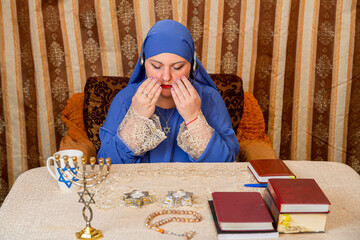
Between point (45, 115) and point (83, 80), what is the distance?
379 mm

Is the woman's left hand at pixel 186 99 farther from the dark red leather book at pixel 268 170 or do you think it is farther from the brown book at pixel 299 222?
the brown book at pixel 299 222

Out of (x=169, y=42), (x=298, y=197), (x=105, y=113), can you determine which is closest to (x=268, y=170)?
(x=298, y=197)

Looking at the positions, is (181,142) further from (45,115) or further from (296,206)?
(45,115)

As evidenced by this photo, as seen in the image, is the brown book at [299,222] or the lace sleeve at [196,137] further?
the lace sleeve at [196,137]

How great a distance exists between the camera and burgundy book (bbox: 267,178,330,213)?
0.97 meters

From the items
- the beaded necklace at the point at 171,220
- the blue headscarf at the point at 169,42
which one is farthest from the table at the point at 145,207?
the blue headscarf at the point at 169,42

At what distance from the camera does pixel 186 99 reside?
1.58m

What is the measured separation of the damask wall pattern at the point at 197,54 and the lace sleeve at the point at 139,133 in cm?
121

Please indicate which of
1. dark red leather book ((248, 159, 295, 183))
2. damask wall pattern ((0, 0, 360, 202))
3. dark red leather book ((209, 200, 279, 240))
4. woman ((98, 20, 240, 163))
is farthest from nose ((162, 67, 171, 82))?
damask wall pattern ((0, 0, 360, 202))

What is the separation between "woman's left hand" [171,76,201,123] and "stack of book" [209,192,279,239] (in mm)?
601

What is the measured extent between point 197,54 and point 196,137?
1260mm

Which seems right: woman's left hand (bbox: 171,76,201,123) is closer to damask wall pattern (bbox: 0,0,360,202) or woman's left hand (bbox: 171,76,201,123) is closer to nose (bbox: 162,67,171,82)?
nose (bbox: 162,67,171,82)

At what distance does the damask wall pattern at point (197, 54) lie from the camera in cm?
261

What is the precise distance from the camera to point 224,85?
2309 mm
